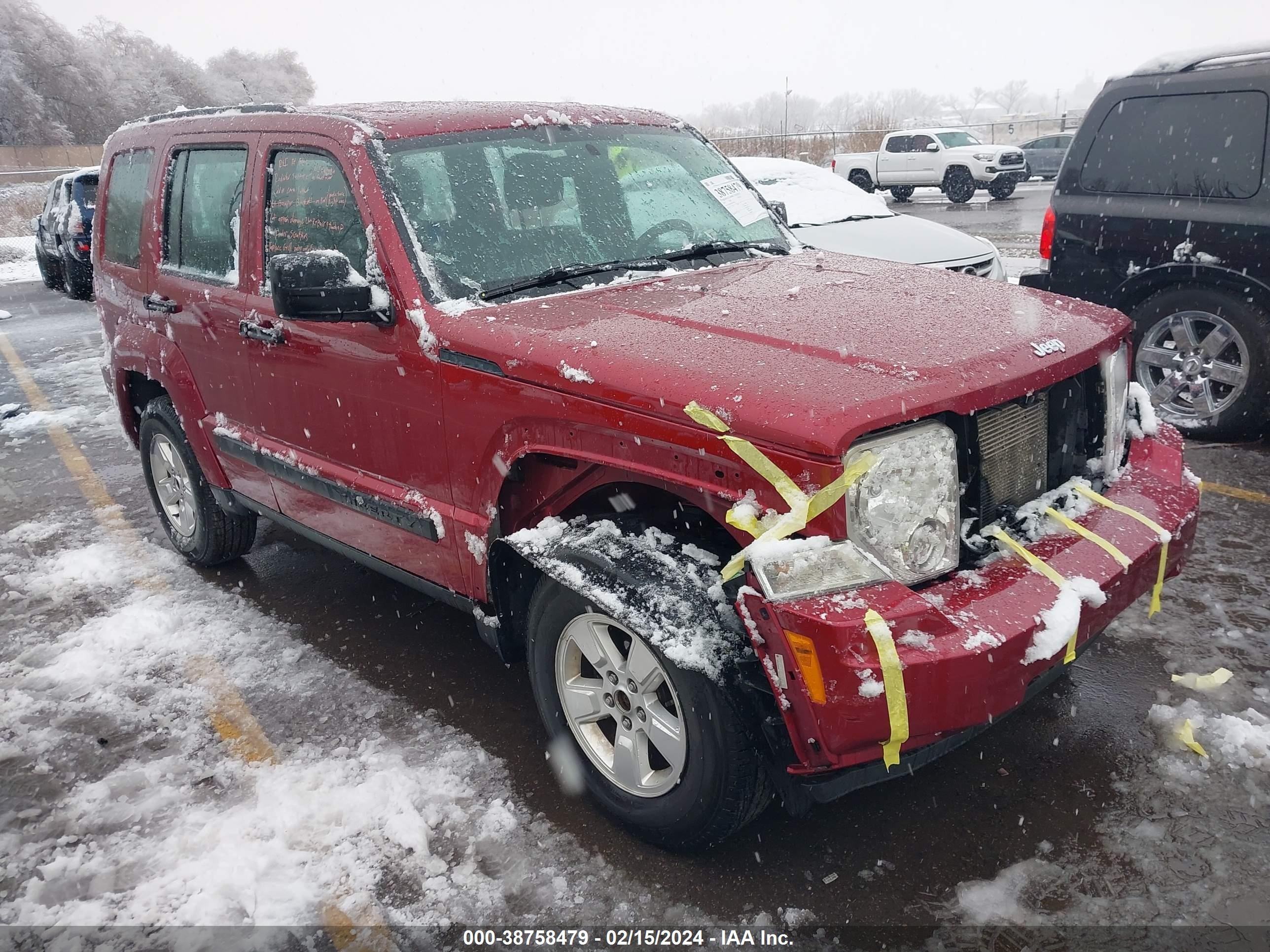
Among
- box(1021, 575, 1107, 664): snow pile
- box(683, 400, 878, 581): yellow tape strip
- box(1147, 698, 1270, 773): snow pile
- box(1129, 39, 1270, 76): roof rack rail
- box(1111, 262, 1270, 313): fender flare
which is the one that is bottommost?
box(1147, 698, 1270, 773): snow pile

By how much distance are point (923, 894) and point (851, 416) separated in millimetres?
1291

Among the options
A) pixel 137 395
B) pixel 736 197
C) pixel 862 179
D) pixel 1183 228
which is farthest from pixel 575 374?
pixel 862 179

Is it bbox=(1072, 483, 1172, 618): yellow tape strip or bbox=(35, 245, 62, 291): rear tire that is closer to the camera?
bbox=(1072, 483, 1172, 618): yellow tape strip

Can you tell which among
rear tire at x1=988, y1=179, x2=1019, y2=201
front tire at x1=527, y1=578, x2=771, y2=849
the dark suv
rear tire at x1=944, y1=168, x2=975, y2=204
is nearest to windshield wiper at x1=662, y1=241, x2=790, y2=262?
front tire at x1=527, y1=578, x2=771, y2=849

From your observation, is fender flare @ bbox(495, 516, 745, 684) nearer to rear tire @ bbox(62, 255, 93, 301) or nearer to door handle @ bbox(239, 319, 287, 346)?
door handle @ bbox(239, 319, 287, 346)

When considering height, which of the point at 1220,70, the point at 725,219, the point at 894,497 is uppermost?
the point at 1220,70

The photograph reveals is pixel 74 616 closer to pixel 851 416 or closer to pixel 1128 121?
pixel 851 416

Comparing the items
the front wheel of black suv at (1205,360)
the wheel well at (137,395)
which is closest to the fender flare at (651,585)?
the wheel well at (137,395)

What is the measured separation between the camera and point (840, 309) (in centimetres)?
281

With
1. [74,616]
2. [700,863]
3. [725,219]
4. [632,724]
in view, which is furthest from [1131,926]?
[74,616]

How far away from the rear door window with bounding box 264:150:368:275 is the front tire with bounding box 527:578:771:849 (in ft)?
4.36

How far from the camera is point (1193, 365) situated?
18.0 ft

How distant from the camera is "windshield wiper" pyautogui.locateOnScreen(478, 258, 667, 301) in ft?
9.82

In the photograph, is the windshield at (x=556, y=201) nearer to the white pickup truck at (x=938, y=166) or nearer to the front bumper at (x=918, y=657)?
the front bumper at (x=918, y=657)
